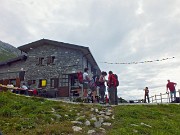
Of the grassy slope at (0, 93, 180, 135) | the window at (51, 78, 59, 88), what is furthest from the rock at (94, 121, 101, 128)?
the window at (51, 78, 59, 88)

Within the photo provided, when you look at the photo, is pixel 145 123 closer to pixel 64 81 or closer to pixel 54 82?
pixel 64 81

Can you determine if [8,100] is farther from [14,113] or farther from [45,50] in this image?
[45,50]

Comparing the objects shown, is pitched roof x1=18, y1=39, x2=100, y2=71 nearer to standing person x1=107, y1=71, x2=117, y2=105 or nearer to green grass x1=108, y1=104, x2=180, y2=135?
standing person x1=107, y1=71, x2=117, y2=105

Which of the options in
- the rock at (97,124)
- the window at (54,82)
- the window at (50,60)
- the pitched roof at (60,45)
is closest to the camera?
the rock at (97,124)

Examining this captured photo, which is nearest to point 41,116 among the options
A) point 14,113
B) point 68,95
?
point 14,113

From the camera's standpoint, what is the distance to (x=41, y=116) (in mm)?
12164

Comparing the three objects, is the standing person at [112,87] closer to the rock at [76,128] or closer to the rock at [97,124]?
the rock at [97,124]

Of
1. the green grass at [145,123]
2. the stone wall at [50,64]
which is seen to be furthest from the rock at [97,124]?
the stone wall at [50,64]

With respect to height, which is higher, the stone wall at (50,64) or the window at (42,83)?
the stone wall at (50,64)

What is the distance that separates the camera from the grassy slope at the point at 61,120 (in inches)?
423

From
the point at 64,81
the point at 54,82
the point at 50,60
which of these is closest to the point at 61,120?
the point at 64,81

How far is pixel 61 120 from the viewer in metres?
12.2

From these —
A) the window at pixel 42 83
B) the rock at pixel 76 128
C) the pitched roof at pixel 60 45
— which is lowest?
the rock at pixel 76 128

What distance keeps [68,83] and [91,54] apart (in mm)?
4726
